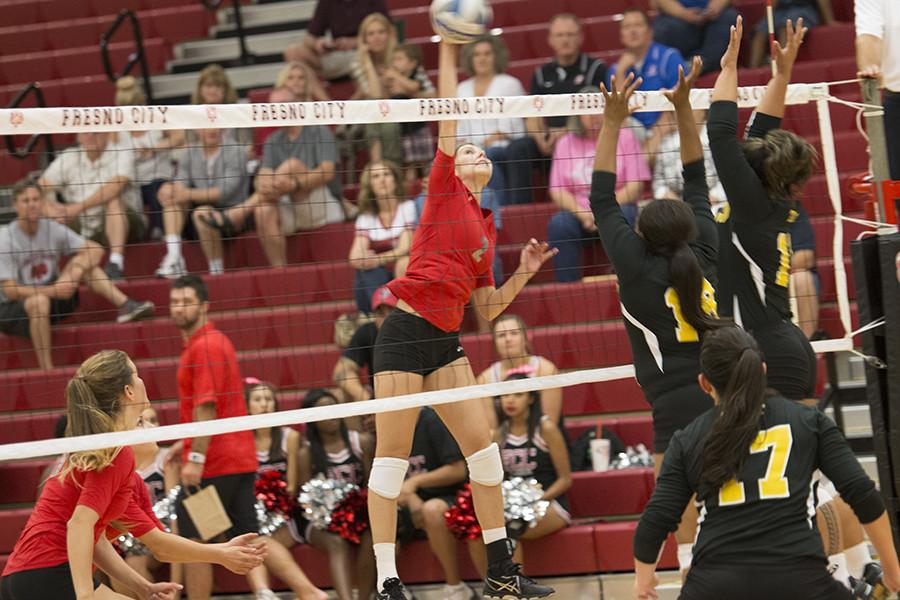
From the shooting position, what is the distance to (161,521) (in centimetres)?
741

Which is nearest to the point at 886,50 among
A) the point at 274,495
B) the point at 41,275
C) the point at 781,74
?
the point at 781,74

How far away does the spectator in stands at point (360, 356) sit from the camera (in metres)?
7.79

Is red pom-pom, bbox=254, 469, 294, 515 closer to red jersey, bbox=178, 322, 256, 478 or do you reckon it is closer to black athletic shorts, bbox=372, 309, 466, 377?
red jersey, bbox=178, 322, 256, 478

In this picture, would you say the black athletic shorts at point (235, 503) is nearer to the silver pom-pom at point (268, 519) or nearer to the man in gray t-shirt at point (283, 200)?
the silver pom-pom at point (268, 519)

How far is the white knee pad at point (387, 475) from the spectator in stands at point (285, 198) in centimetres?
412

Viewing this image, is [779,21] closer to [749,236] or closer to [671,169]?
[671,169]

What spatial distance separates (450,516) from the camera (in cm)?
713

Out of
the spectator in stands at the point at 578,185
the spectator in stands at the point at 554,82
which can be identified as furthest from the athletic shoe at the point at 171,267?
the spectator in stands at the point at 578,185

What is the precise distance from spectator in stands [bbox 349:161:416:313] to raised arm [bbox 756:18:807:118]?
3.40 metres

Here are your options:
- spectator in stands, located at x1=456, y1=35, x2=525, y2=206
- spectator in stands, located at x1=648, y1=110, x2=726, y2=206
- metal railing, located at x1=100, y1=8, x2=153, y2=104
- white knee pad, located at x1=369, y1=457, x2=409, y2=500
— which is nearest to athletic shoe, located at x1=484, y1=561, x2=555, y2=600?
white knee pad, located at x1=369, y1=457, x2=409, y2=500

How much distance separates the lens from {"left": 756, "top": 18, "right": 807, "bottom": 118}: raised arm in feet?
18.0

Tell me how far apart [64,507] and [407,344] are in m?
1.62

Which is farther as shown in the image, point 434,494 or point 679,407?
point 434,494

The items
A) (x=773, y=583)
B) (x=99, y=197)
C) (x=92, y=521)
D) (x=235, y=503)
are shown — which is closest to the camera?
(x=773, y=583)
